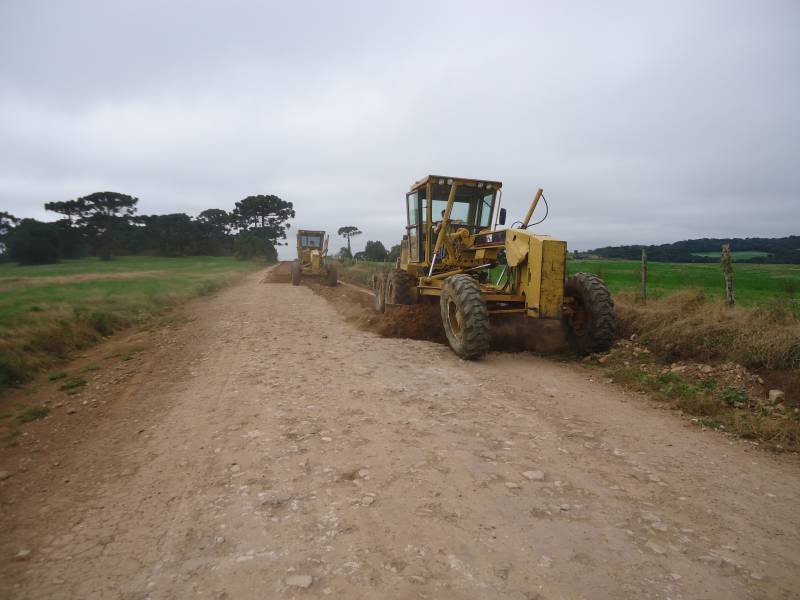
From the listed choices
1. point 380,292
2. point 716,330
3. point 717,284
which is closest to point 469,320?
point 716,330

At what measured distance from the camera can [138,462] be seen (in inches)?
138

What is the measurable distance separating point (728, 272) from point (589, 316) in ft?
8.64

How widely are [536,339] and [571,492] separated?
4.99 metres

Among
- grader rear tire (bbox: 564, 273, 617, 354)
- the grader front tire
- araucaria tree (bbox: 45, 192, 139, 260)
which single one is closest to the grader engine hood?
grader rear tire (bbox: 564, 273, 617, 354)

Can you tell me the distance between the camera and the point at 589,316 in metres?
7.15

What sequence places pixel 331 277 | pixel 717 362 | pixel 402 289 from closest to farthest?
pixel 717 362, pixel 402 289, pixel 331 277

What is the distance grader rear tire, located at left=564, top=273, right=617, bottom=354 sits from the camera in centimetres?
689

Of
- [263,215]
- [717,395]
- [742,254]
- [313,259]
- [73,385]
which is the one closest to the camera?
[717,395]

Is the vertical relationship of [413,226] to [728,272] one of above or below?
above

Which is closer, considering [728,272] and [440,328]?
[728,272]

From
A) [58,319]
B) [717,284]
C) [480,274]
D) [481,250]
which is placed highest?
[481,250]

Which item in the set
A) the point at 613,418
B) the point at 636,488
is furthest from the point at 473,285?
the point at 636,488

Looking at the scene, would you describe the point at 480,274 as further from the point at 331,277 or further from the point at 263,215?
the point at 263,215

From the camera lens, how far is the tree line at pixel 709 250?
89.0 ft
